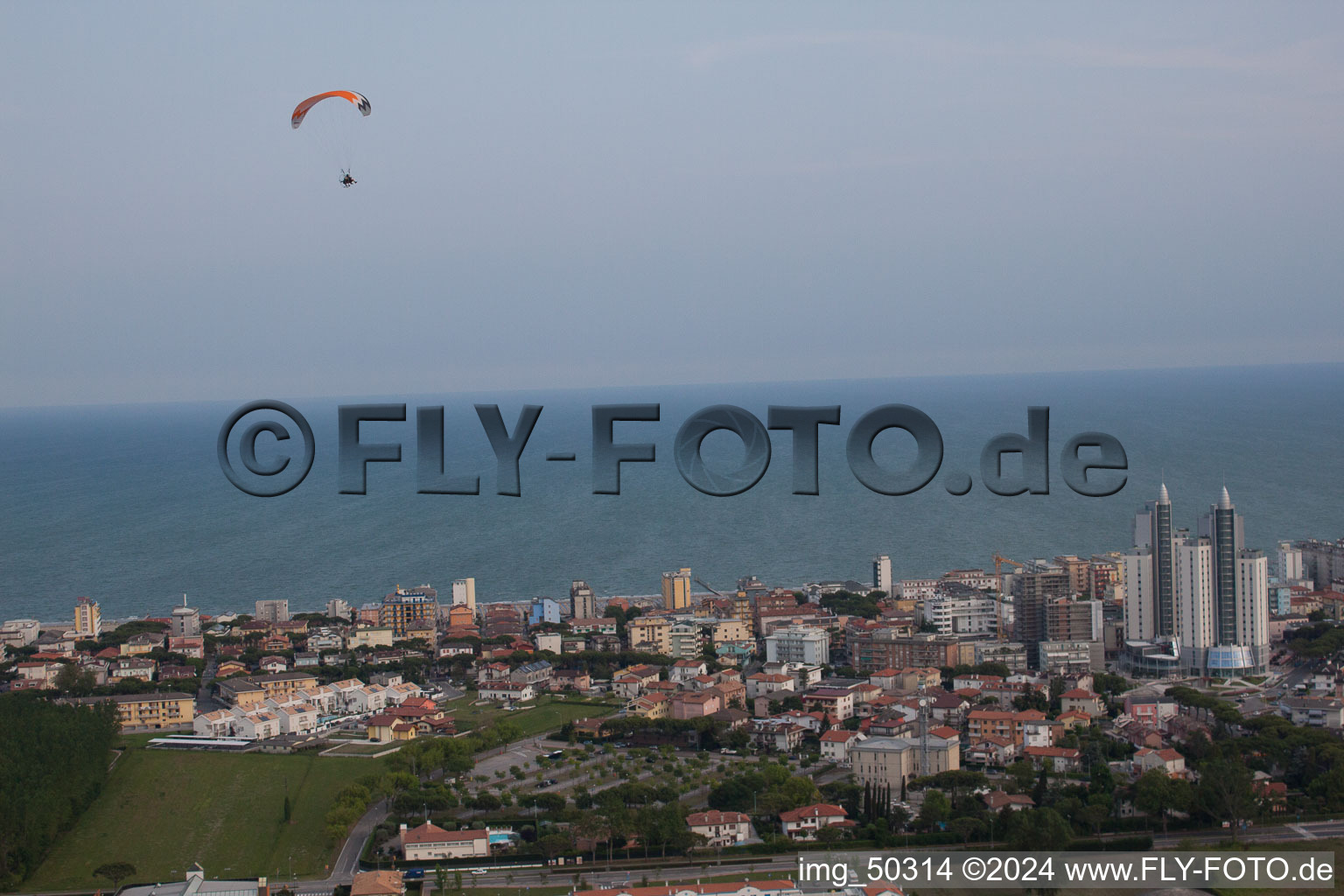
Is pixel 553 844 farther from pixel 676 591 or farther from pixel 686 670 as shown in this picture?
pixel 676 591

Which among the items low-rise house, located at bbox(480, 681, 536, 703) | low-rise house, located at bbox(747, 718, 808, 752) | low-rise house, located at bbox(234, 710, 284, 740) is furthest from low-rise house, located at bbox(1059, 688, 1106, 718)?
low-rise house, located at bbox(234, 710, 284, 740)

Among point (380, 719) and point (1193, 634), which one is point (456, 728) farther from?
point (1193, 634)

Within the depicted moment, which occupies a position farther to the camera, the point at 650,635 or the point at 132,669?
the point at 650,635

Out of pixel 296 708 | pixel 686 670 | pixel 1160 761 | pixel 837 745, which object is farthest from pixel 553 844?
pixel 686 670

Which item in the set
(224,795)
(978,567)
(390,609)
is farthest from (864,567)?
(224,795)

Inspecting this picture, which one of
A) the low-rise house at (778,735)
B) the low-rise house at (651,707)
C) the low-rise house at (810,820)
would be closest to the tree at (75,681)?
the low-rise house at (651,707)

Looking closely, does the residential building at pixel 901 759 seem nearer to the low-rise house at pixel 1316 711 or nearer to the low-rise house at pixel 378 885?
the low-rise house at pixel 1316 711

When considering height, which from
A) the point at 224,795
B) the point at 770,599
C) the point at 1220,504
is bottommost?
the point at 224,795
